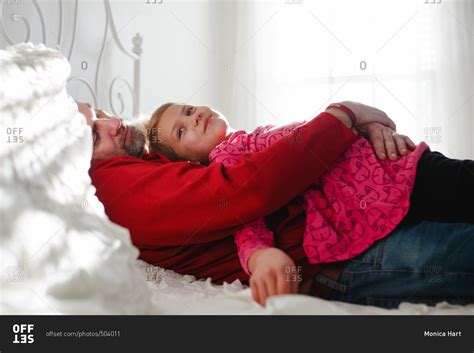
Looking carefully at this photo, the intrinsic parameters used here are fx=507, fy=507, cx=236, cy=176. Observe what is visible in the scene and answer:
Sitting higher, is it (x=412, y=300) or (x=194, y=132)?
(x=194, y=132)

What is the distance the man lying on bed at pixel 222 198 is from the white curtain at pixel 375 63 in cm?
170

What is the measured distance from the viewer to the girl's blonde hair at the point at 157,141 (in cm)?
122

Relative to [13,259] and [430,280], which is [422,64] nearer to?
[430,280]

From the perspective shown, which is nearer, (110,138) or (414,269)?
(414,269)

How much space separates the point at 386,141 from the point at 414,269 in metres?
0.27

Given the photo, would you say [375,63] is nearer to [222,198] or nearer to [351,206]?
[351,206]

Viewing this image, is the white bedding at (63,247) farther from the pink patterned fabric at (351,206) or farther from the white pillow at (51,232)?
the pink patterned fabric at (351,206)

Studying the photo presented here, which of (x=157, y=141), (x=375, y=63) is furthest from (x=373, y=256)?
(x=375, y=63)

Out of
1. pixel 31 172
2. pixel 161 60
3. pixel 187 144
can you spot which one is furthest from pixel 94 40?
pixel 31 172

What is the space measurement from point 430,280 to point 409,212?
137 millimetres

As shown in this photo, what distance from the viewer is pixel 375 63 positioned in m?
2.62
